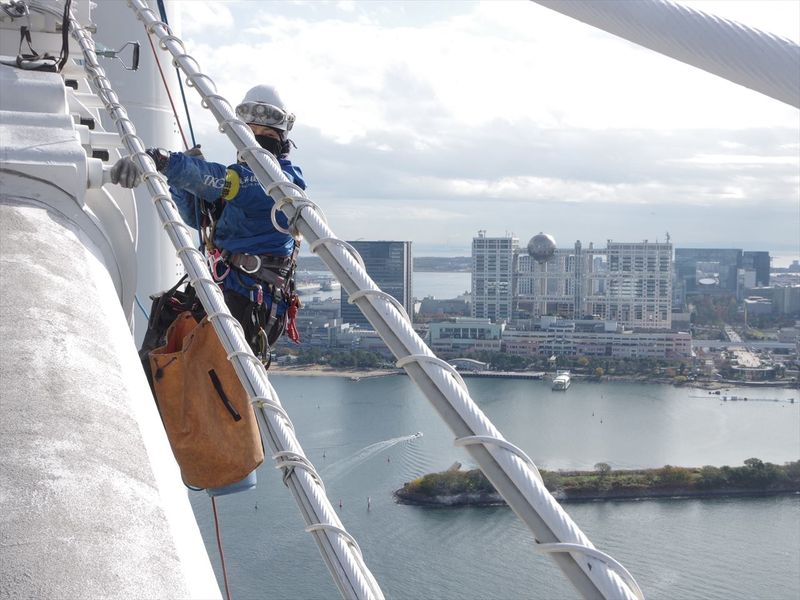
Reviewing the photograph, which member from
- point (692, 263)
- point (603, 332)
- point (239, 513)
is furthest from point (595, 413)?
point (692, 263)

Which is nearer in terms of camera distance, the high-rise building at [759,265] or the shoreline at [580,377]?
the shoreline at [580,377]

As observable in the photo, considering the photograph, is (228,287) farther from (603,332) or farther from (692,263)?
(692,263)

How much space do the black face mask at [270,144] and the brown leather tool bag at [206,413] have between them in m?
0.34

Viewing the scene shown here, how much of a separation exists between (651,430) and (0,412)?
14.4 meters

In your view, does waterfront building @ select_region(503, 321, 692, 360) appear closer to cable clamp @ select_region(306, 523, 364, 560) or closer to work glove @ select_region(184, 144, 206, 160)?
work glove @ select_region(184, 144, 206, 160)

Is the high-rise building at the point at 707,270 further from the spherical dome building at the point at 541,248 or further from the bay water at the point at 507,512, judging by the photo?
the bay water at the point at 507,512

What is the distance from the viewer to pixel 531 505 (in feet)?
1.84

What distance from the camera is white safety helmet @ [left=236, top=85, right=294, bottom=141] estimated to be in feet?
5.10

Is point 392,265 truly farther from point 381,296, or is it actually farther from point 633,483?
point 381,296

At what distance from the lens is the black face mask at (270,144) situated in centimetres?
158

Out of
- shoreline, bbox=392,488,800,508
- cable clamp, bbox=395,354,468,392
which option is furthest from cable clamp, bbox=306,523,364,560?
shoreline, bbox=392,488,800,508

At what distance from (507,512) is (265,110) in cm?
989

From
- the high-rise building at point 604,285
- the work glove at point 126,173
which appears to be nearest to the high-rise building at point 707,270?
the high-rise building at point 604,285

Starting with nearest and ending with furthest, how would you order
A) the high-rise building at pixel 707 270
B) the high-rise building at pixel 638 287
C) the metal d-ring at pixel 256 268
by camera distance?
the metal d-ring at pixel 256 268
the high-rise building at pixel 638 287
the high-rise building at pixel 707 270
